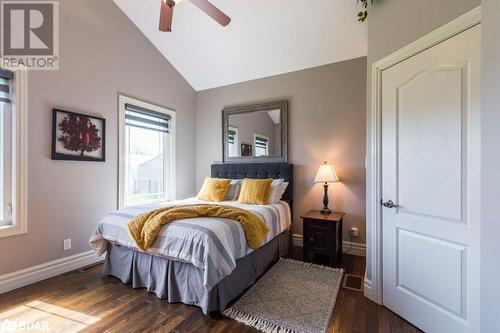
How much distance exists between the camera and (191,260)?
189 cm

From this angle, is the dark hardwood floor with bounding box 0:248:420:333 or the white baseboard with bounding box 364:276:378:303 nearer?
the dark hardwood floor with bounding box 0:248:420:333

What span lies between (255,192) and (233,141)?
139cm

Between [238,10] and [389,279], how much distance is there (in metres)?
3.44

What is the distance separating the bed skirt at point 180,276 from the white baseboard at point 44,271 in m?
0.53

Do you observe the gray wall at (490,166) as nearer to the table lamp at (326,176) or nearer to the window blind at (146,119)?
the table lamp at (326,176)

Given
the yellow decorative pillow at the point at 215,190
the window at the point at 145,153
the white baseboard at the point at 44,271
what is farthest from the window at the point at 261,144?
the white baseboard at the point at 44,271

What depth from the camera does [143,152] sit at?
3.81 meters

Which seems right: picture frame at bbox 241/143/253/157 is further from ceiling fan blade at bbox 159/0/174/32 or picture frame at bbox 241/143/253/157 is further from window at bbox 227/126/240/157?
ceiling fan blade at bbox 159/0/174/32

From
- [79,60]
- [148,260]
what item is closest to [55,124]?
[79,60]

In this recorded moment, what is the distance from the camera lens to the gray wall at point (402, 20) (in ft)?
5.14

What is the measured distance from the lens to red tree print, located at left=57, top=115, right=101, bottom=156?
273 centimetres

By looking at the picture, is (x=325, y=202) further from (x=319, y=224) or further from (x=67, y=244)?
(x=67, y=244)

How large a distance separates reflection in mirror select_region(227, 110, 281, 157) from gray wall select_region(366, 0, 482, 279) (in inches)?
71.3

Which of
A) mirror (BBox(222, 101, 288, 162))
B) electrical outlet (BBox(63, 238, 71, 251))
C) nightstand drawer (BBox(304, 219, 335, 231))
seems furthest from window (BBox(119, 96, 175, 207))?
nightstand drawer (BBox(304, 219, 335, 231))
